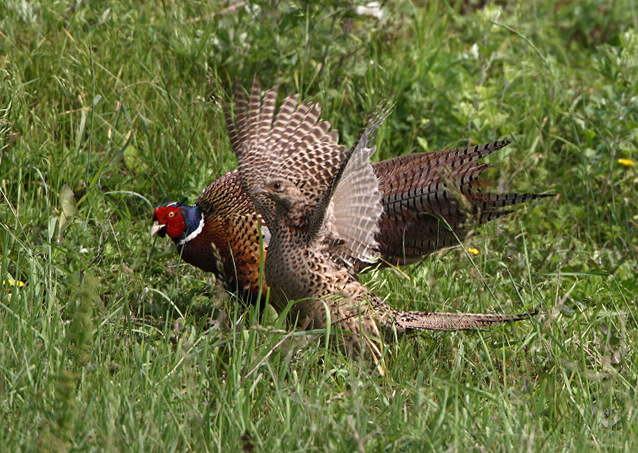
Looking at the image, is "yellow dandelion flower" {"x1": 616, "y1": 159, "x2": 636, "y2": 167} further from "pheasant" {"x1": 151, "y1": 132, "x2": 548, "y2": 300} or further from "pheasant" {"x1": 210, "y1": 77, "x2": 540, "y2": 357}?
"pheasant" {"x1": 210, "y1": 77, "x2": 540, "y2": 357}

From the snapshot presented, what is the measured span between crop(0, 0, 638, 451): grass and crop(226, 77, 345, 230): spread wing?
1.79ft

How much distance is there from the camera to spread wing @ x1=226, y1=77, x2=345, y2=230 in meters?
3.55

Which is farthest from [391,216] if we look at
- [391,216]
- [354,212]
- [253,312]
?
[253,312]

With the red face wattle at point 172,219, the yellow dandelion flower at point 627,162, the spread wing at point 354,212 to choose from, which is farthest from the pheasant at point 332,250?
the yellow dandelion flower at point 627,162

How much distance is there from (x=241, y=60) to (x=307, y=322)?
2123mm

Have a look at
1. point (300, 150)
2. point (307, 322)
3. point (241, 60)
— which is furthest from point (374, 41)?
point (307, 322)

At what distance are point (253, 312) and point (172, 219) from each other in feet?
2.57

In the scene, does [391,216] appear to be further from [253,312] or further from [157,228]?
[157,228]

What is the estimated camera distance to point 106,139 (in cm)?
452

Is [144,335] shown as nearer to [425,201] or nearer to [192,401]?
[192,401]

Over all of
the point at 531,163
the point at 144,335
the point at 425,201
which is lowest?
the point at 531,163

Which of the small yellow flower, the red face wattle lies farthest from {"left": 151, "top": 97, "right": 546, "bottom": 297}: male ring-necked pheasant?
the small yellow flower

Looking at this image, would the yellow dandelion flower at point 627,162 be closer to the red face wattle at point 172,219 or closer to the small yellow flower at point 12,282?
the red face wattle at point 172,219

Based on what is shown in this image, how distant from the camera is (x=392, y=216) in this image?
3600 mm
